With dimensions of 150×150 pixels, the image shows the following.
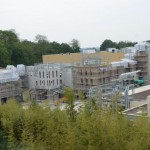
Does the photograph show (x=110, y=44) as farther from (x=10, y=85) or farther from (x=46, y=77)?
(x=10, y=85)

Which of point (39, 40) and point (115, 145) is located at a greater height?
point (39, 40)

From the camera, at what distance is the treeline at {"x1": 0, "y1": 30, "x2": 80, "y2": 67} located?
45.1 meters

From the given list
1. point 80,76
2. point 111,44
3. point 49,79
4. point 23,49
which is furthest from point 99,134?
point 111,44

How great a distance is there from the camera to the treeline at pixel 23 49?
4509 cm

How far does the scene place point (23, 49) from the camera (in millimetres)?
47531

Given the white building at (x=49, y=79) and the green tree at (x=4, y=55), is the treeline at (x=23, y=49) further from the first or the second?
the white building at (x=49, y=79)

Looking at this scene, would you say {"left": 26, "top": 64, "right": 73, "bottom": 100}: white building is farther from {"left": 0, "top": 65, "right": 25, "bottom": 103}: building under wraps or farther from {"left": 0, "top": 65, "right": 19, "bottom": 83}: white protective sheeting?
{"left": 0, "top": 65, "right": 19, "bottom": 83}: white protective sheeting


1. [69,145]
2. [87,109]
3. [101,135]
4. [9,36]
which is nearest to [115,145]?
[101,135]

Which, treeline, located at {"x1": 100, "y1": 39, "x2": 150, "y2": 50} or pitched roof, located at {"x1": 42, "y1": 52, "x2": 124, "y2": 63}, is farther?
treeline, located at {"x1": 100, "y1": 39, "x2": 150, "y2": 50}

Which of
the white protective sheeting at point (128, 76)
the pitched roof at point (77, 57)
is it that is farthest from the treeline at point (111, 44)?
the white protective sheeting at point (128, 76)

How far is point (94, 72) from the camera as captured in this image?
107ft

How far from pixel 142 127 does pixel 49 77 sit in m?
26.0

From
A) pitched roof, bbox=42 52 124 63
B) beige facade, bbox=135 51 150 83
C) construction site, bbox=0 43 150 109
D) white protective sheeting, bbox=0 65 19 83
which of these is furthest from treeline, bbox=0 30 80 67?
beige facade, bbox=135 51 150 83

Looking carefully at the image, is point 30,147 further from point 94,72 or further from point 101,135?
point 94,72
